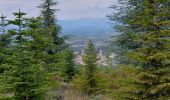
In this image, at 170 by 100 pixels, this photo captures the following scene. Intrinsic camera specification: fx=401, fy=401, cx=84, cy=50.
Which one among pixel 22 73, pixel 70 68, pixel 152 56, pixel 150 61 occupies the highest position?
pixel 152 56

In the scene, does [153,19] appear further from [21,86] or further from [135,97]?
[21,86]

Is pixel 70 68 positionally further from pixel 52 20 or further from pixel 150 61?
pixel 150 61

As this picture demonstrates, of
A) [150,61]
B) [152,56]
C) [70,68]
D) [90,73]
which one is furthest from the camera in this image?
[70,68]

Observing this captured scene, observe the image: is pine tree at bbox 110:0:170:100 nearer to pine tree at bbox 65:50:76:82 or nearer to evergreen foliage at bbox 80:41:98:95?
evergreen foliage at bbox 80:41:98:95

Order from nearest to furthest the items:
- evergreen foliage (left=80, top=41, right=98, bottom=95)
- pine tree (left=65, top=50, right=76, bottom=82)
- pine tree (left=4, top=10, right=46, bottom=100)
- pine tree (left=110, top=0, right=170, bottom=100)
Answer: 1. pine tree (left=110, top=0, right=170, bottom=100)
2. pine tree (left=4, top=10, right=46, bottom=100)
3. evergreen foliage (left=80, top=41, right=98, bottom=95)
4. pine tree (left=65, top=50, right=76, bottom=82)

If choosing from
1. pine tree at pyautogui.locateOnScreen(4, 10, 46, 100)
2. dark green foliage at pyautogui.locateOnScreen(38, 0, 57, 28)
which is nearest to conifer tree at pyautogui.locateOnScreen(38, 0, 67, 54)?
dark green foliage at pyautogui.locateOnScreen(38, 0, 57, 28)

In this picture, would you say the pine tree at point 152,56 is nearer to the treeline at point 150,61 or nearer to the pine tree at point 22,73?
the treeline at point 150,61

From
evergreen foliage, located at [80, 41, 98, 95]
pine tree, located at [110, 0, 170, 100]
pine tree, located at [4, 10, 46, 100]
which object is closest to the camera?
pine tree, located at [110, 0, 170, 100]

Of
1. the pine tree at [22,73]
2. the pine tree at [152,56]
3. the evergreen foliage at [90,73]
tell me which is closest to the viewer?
the pine tree at [152,56]

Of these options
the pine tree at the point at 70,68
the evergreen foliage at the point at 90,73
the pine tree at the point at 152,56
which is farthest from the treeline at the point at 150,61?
the pine tree at the point at 70,68

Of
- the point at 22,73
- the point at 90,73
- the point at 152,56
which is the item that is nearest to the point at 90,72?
the point at 90,73

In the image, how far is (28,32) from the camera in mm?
12609

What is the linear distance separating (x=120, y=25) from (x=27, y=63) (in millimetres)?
16338

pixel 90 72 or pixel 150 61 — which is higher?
pixel 150 61
